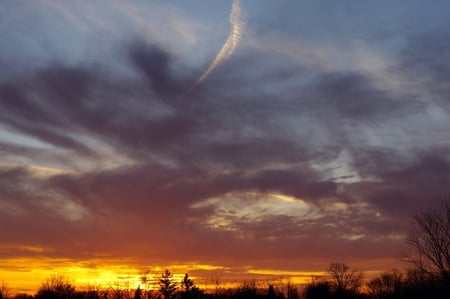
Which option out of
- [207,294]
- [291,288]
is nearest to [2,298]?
[207,294]

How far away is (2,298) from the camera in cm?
13325

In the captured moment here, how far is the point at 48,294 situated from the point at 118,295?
56.4 ft

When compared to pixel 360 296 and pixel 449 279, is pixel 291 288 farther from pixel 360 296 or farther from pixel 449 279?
pixel 449 279

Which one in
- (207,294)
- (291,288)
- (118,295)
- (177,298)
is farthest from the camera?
A: (291,288)

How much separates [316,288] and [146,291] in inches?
2571

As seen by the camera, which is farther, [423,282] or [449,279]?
[423,282]

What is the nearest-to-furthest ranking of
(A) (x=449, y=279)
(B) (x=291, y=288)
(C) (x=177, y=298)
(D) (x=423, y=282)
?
(A) (x=449, y=279), (D) (x=423, y=282), (C) (x=177, y=298), (B) (x=291, y=288)

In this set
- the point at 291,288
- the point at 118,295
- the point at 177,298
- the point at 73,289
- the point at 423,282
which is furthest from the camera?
the point at 291,288

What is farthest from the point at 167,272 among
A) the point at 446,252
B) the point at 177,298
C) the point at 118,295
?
the point at 446,252

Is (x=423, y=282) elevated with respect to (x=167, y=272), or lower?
lower

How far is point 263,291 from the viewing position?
596 ft

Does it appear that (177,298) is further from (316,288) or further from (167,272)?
(316,288)

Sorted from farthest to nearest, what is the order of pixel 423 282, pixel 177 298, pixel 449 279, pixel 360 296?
1. pixel 360 296
2. pixel 177 298
3. pixel 423 282
4. pixel 449 279

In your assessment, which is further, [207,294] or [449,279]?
[207,294]
